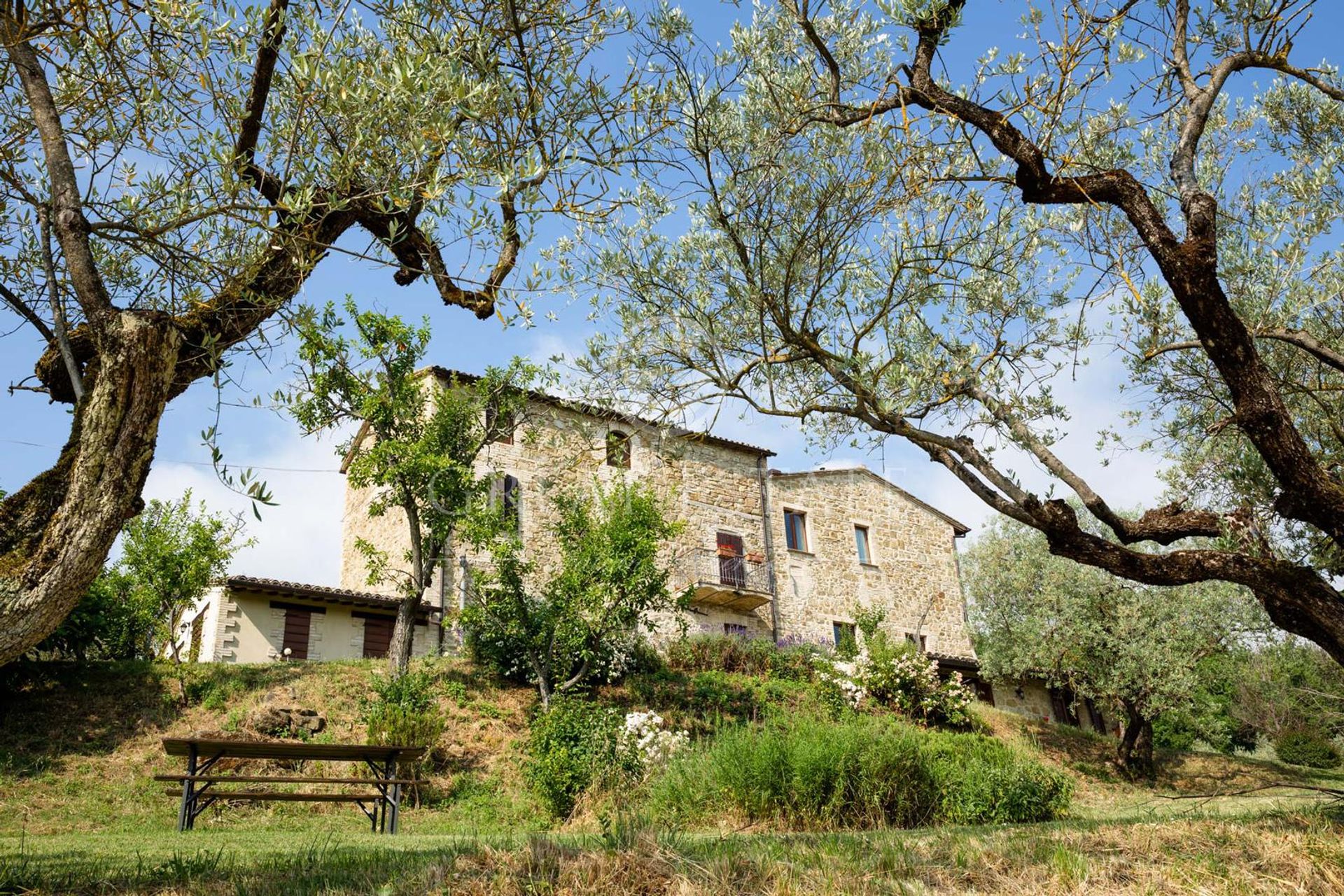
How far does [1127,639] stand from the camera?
2148 cm

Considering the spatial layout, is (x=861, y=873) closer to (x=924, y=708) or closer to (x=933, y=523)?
(x=924, y=708)

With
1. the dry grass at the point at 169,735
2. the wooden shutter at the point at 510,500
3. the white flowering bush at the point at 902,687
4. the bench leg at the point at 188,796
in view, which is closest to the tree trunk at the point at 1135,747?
the white flowering bush at the point at 902,687

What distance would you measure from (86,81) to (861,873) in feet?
20.2

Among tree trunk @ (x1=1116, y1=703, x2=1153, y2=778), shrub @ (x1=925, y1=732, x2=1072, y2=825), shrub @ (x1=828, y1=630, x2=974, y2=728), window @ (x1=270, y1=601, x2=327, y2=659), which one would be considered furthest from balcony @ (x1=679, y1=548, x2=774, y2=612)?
shrub @ (x1=925, y1=732, x2=1072, y2=825)

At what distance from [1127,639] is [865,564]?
8.73 meters

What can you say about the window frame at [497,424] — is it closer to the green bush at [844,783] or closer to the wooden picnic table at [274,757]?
the wooden picnic table at [274,757]

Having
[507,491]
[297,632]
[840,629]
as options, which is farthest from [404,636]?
[840,629]

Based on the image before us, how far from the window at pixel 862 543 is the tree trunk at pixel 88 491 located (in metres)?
26.6

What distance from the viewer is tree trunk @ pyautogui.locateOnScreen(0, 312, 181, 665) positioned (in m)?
3.22

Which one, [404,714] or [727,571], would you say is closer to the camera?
[404,714]

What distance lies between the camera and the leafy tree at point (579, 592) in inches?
665

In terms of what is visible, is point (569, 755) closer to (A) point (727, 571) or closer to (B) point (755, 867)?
(B) point (755, 867)

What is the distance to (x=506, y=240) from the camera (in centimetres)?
491

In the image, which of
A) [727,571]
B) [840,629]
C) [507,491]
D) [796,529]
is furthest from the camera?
[796,529]
